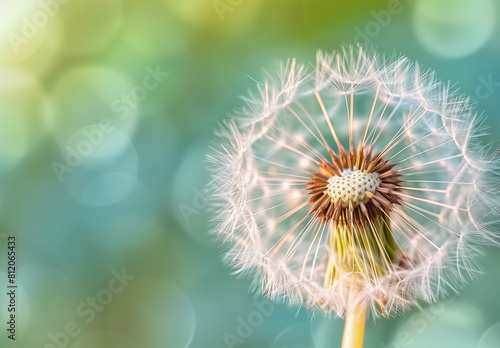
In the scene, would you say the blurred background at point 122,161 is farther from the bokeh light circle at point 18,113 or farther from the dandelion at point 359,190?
the dandelion at point 359,190

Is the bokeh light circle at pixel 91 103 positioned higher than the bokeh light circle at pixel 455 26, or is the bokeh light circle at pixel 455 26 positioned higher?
the bokeh light circle at pixel 455 26

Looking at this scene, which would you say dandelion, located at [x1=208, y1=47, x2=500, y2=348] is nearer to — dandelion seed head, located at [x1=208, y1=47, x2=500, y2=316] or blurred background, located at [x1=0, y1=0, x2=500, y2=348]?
dandelion seed head, located at [x1=208, y1=47, x2=500, y2=316]

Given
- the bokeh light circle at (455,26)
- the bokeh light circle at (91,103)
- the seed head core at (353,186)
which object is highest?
the bokeh light circle at (455,26)

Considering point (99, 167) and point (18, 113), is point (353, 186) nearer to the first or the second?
point (99, 167)

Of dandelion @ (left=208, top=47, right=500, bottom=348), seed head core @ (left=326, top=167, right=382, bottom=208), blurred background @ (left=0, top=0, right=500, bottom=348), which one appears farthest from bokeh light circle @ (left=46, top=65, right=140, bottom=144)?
seed head core @ (left=326, top=167, right=382, bottom=208)

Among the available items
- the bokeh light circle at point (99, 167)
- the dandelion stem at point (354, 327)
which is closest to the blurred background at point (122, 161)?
the bokeh light circle at point (99, 167)

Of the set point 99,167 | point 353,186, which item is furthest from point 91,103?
point 353,186

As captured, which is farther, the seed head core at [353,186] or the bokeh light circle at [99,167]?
the bokeh light circle at [99,167]
